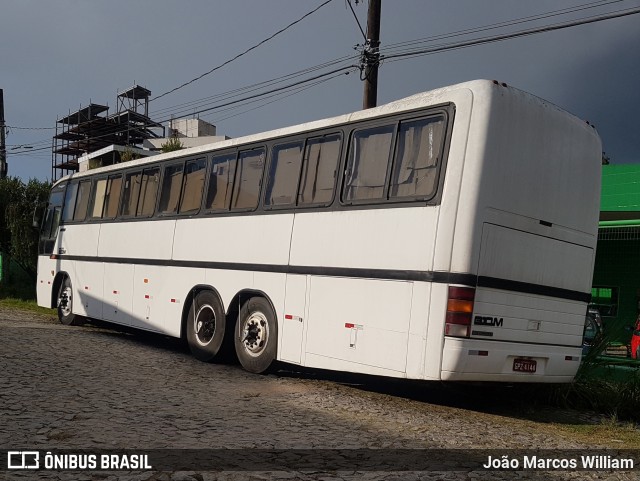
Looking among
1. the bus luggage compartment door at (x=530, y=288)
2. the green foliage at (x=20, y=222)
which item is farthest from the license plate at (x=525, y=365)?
the green foliage at (x=20, y=222)

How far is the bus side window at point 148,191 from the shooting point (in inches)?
492

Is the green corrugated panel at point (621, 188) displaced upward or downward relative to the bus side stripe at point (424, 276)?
upward

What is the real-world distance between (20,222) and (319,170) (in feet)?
66.7

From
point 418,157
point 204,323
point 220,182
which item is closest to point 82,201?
point 220,182

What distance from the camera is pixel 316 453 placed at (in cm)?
534

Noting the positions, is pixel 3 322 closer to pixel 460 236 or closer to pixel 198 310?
pixel 198 310

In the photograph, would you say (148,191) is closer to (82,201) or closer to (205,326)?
(205,326)

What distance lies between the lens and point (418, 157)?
24.7 feet

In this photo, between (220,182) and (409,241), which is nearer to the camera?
(409,241)

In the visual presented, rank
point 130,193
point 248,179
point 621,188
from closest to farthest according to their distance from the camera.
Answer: point 248,179
point 130,193
point 621,188

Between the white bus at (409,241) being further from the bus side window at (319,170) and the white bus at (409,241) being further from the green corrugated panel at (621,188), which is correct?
the green corrugated panel at (621,188)

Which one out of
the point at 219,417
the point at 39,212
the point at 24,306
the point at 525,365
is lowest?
the point at 24,306

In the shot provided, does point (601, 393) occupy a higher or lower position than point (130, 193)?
lower

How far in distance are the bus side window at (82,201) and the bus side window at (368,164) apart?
872 cm
